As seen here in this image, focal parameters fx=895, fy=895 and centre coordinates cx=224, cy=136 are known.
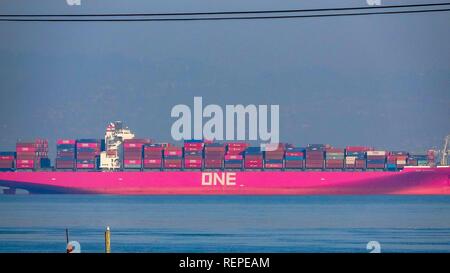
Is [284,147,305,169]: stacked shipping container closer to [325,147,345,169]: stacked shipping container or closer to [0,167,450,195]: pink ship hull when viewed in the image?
[0,167,450,195]: pink ship hull

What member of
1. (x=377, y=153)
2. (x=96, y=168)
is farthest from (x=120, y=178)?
(x=377, y=153)

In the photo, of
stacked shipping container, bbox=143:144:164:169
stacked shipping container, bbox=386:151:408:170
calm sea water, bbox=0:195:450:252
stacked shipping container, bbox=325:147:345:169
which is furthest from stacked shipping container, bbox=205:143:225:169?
stacked shipping container, bbox=386:151:408:170

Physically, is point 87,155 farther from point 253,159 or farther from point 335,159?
point 335,159

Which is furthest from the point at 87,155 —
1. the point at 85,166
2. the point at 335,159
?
the point at 335,159

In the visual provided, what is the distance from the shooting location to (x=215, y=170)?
5319cm

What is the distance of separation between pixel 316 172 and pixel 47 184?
16.2m

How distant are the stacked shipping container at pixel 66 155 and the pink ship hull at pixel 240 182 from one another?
681mm

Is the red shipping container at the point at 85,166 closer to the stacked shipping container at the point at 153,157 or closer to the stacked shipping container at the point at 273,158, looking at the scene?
the stacked shipping container at the point at 153,157

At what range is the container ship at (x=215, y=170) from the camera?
53.0m

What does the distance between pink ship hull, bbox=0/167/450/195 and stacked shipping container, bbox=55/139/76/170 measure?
68cm
